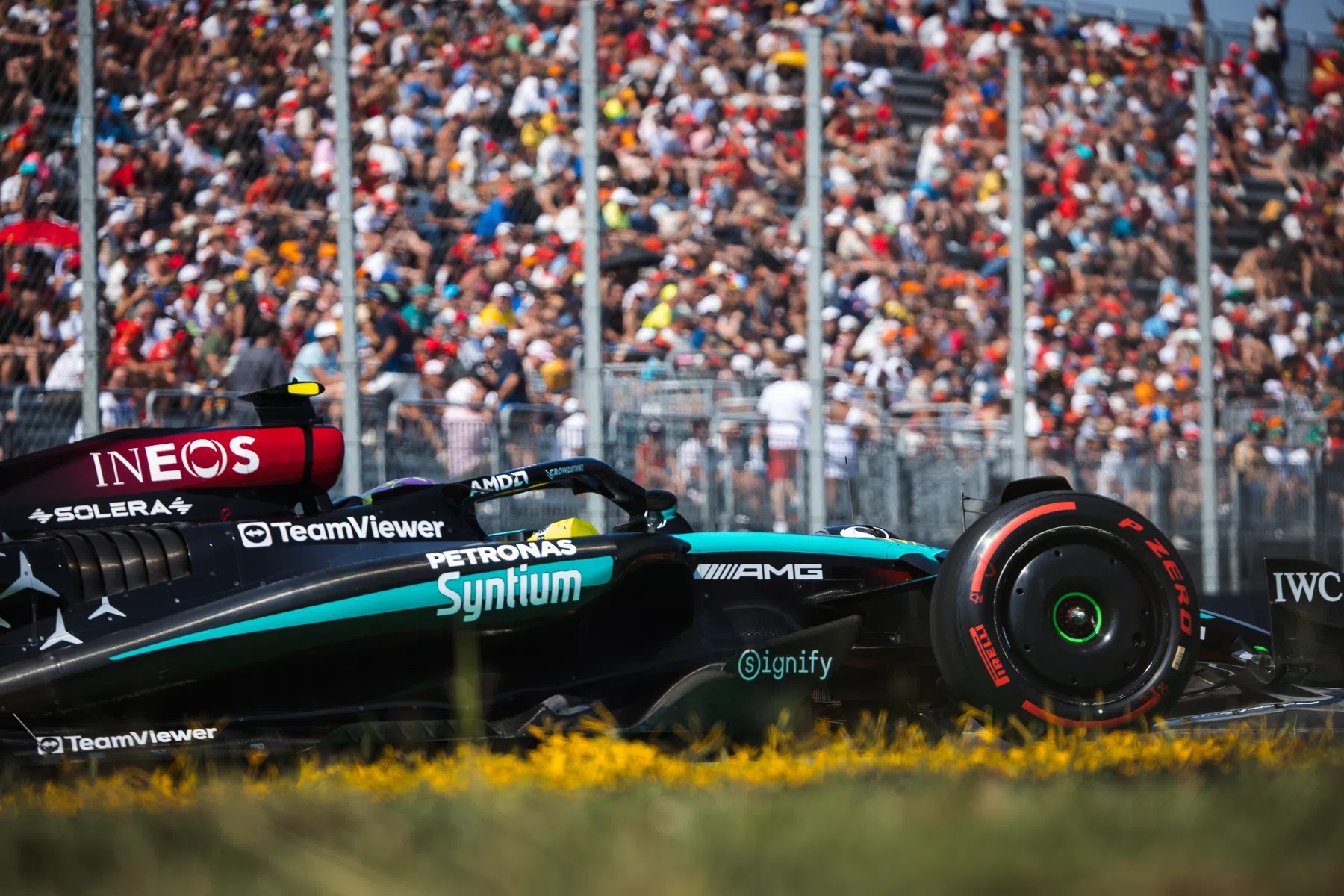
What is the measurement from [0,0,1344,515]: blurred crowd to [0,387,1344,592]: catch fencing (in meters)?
0.09

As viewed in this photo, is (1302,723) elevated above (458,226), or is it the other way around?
(458,226)

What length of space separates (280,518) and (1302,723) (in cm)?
348

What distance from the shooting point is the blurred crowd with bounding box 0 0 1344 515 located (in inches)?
293

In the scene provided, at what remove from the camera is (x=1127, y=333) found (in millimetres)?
11258

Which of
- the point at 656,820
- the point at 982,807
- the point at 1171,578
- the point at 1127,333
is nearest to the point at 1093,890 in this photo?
the point at 982,807

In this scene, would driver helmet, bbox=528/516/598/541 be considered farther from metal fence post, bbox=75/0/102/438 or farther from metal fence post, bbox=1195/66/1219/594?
metal fence post, bbox=1195/66/1219/594

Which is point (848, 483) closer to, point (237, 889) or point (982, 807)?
point (982, 807)

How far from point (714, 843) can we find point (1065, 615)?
6.73 ft

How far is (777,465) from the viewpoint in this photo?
8367 millimetres

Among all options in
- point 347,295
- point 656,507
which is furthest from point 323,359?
point 656,507

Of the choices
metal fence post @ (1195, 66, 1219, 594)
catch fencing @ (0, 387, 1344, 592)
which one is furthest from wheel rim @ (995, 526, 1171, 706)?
metal fence post @ (1195, 66, 1219, 594)

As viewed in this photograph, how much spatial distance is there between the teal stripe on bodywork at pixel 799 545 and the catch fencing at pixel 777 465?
228 cm

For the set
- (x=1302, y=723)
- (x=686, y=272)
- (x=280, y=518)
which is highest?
(x=686, y=272)

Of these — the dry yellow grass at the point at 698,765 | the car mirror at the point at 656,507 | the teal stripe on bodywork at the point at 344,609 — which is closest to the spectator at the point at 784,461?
the car mirror at the point at 656,507
